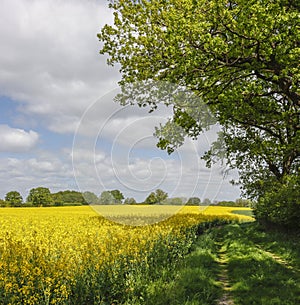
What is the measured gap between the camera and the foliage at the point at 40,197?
79.5 m

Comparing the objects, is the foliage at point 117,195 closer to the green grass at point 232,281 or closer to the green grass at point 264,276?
the green grass at point 232,281

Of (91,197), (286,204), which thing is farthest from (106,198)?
(286,204)

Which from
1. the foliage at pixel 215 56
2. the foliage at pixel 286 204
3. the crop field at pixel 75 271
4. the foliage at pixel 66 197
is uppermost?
the foliage at pixel 215 56

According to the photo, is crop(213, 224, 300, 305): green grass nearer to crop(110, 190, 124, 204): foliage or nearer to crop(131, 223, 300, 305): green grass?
crop(131, 223, 300, 305): green grass

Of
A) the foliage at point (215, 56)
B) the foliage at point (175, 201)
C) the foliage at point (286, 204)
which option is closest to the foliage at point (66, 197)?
the foliage at point (286, 204)

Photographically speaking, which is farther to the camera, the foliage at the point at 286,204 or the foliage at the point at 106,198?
the foliage at the point at 286,204

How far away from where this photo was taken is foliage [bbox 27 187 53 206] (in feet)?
261

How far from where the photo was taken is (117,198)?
16.8 m

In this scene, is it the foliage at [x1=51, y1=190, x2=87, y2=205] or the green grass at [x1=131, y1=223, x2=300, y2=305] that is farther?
the foliage at [x1=51, y1=190, x2=87, y2=205]

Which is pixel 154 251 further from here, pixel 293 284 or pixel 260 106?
pixel 260 106

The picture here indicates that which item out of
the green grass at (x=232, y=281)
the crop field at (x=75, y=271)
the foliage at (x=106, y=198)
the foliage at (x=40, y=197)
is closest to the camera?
the crop field at (x=75, y=271)

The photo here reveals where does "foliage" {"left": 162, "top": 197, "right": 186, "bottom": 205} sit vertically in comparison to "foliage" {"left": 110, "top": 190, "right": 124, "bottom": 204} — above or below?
below

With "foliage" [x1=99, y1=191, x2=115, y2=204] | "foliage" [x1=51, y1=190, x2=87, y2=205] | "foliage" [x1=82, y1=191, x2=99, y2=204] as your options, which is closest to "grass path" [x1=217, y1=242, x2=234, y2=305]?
"foliage" [x1=99, y1=191, x2=115, y2=204]

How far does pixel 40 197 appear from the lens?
81188 mm
